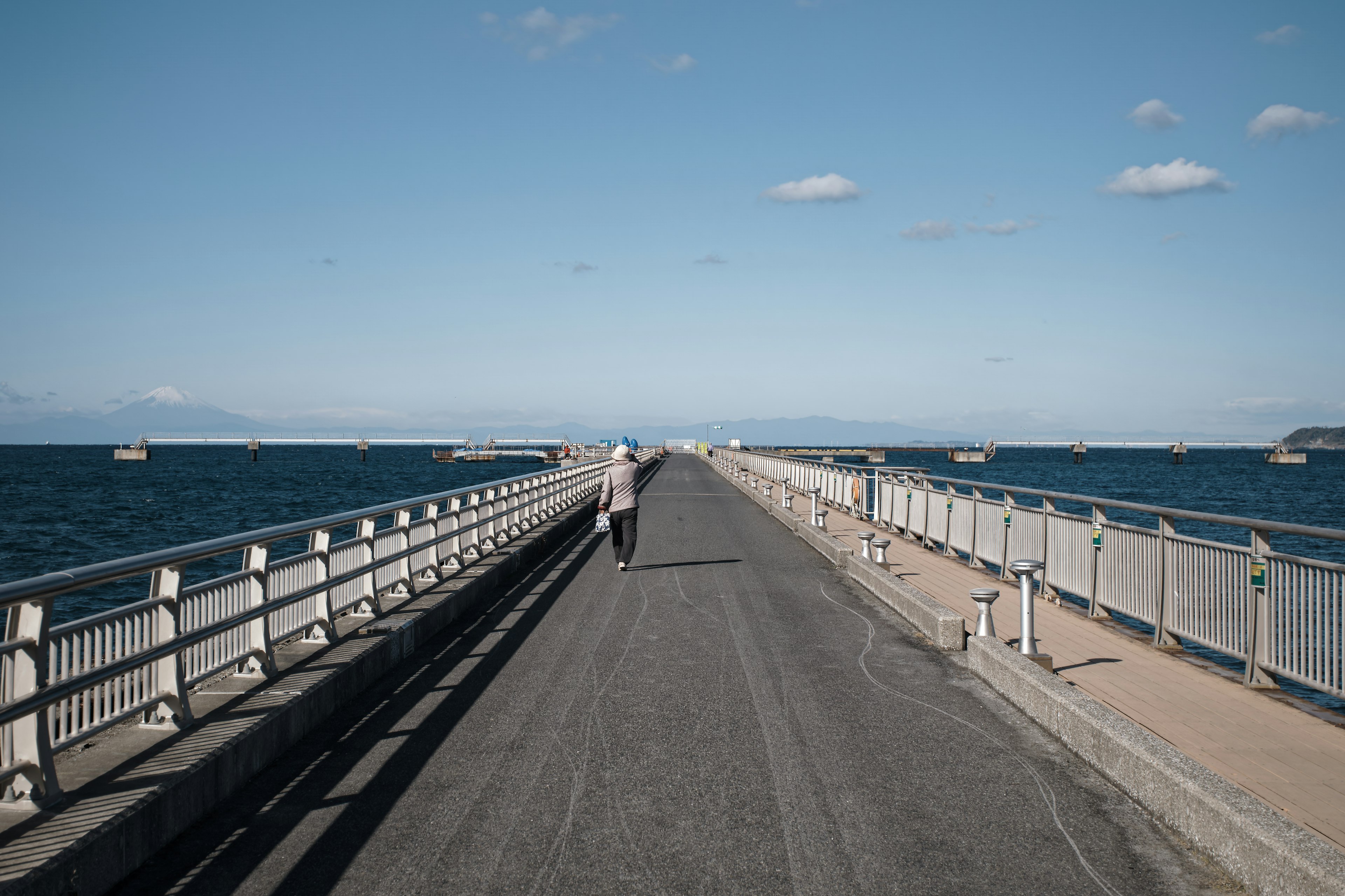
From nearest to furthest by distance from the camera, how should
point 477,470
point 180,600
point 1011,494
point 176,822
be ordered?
point 176,822, point 180,600, point 1011,494, point 477,470

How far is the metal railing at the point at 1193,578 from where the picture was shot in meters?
6.60

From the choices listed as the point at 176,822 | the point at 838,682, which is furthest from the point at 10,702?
the point at 838,682

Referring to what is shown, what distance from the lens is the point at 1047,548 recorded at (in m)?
11.7

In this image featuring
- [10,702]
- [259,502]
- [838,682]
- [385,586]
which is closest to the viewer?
[10,702]

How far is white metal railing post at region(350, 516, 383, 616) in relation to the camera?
8.73m

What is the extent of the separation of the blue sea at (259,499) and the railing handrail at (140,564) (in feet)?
37.5

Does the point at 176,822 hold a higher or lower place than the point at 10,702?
lower

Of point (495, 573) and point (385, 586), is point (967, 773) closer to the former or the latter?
point (385, 586)

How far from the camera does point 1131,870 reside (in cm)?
426

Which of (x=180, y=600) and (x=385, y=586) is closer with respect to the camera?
(x=180, y=600)

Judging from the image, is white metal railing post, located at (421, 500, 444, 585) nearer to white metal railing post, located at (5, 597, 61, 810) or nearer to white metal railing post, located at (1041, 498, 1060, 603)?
white metal railing post, located at (5, 597, 61, 810)

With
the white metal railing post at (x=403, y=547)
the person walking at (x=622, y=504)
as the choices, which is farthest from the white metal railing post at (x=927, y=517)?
the white metal railing post at (x=403, y=547)

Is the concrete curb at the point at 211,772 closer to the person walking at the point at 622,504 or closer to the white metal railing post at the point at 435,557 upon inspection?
the white metal railing post at the point at 435,557

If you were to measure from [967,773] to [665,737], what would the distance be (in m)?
1.81
